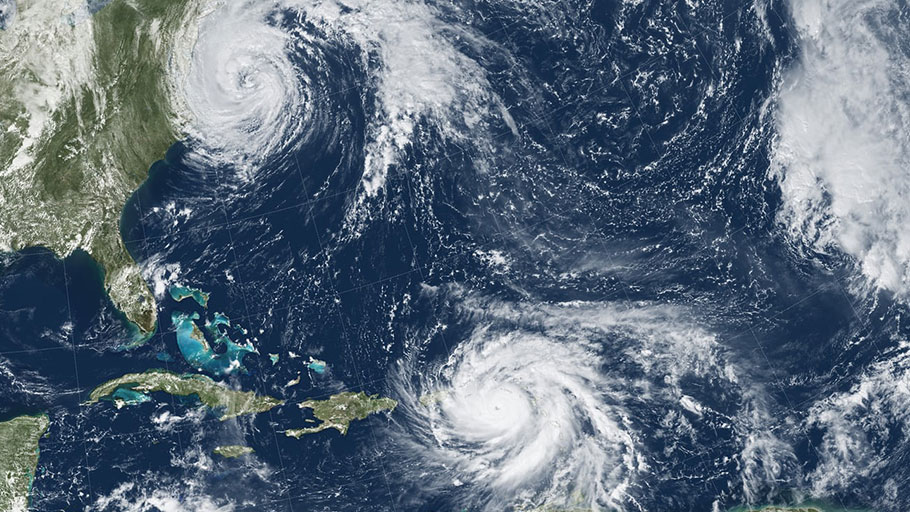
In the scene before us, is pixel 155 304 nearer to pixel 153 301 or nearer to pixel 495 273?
pixel 153 301

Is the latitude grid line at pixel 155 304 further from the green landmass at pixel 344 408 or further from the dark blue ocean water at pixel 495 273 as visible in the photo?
the green landmass at pixel 344 408

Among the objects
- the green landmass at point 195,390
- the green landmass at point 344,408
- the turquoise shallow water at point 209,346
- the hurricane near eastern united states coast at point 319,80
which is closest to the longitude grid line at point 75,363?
the green landmass at point 195,390

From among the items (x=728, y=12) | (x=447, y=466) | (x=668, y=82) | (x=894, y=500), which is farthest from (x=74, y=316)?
(x=894, y=500)

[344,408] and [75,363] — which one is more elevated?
[344,408]

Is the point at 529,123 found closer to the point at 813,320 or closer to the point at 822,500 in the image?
the point at 813,320

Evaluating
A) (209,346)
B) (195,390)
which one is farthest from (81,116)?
(195,390)

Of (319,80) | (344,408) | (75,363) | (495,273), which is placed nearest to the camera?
(344,408)

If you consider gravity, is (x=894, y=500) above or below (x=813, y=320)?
below
